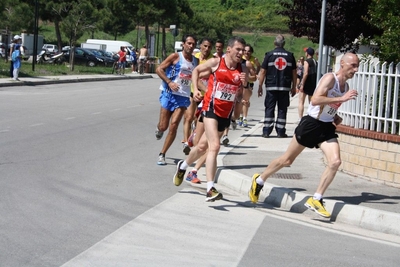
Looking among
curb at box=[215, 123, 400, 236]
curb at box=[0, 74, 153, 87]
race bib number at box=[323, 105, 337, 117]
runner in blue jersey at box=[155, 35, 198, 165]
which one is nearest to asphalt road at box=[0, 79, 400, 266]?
curb at box=[215, 123, 400, 236]

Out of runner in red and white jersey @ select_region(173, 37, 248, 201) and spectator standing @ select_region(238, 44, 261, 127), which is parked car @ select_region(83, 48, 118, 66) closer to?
spectator standing @ select_region(238, 44, 261, 127)

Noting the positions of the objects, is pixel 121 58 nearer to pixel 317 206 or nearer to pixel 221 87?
pixel 221 87

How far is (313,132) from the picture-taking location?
8484 millimetres

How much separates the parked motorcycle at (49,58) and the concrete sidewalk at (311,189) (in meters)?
37.5

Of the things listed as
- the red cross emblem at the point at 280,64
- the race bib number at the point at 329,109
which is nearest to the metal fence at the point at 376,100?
the race bib number at the point at 329,109

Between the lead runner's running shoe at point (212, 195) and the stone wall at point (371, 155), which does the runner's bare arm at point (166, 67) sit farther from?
the lead runner's running shoe at point (212, 195)

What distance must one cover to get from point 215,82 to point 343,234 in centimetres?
240

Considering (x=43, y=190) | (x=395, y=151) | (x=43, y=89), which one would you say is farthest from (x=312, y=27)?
(x=43, y=89)

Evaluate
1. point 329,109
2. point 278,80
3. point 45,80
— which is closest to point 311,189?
point 329,109

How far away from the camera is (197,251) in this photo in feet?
21.8

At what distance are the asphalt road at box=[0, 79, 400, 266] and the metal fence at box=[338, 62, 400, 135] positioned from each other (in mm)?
2454

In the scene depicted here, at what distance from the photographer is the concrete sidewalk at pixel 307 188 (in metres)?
8.24

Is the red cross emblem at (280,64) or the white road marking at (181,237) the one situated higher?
the red cross emblem at (280,64)

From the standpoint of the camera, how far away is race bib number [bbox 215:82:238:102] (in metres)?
8.98
